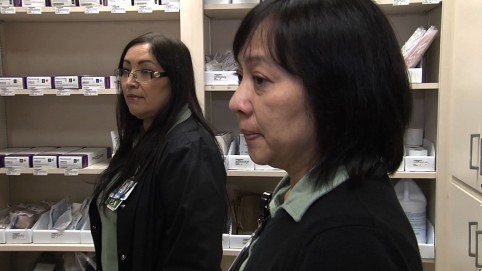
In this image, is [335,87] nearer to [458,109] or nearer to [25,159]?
[458,109]

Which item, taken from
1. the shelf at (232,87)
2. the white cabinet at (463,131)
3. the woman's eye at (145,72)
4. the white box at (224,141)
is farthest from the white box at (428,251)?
the woman's eye at (145,72)

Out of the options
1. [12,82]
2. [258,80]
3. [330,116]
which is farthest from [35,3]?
[330,116]

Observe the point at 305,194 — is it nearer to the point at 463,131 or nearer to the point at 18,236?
the point at 463,131

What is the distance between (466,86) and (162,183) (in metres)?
1.25

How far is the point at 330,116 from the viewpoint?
599mm

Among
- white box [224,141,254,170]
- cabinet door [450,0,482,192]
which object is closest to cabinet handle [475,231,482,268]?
cabinet door [450,0,482,192]

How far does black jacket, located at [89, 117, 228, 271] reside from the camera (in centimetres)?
124

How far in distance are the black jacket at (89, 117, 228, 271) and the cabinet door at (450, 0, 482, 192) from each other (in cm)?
100

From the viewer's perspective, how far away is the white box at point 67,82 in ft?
6.72

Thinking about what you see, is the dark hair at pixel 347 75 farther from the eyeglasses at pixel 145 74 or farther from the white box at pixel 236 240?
the white box at pixel 236 240

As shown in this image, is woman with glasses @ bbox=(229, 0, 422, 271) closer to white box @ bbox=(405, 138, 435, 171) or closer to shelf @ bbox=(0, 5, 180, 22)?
white box @ bbox=(405, 138, 435, 171)

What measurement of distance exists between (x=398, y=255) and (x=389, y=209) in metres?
0.06

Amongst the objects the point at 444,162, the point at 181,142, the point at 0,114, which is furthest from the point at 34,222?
the point at 444,162

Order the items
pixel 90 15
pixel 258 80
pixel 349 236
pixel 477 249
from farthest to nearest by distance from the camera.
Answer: pixel 90 15
pixel 477 249
pixel 258 80
pixel 349 236
